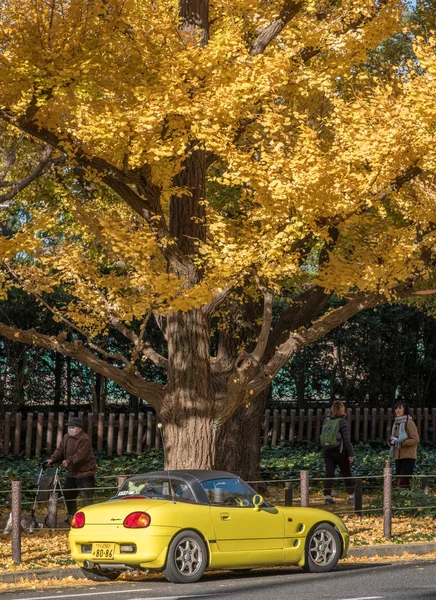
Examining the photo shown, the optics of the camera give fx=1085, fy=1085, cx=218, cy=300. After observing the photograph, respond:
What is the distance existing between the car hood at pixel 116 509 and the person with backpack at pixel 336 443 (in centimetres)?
696

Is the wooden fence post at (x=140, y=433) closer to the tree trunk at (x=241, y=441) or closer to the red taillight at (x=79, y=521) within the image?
the tree trunk at (x=241, y=441)

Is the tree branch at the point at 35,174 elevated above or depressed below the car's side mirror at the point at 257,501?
above

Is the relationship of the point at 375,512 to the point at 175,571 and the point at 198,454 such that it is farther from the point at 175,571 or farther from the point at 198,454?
the point at 175,571

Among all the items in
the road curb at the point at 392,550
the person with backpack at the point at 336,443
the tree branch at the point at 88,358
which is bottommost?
the road curb at the point at 392,550

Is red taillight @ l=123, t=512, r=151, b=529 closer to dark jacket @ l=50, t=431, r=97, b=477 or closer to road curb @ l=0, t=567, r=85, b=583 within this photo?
road curb @ l=0, t=567, r=85, b=583

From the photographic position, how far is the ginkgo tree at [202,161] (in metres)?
13.0

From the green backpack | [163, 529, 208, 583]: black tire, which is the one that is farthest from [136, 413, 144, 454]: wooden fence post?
[163, 529, 208, 583]: black tire

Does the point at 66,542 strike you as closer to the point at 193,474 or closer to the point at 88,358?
the point at 88,358

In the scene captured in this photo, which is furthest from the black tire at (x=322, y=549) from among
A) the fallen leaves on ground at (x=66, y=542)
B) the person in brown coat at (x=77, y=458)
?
the person in brown coat at (x=77, y=458)

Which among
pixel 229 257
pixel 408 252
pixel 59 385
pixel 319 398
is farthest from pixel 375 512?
pixel 319 398

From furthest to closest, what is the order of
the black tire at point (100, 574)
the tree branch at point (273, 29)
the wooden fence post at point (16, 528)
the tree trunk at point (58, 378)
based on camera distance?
the tree trunk at point (58, 378)
the tree branch at point (273, 29)
the wooden fence post at point (16, 528)
the black tire at point (100, 574)

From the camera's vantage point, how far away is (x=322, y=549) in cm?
1207

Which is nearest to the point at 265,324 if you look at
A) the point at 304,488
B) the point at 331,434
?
the point at 304,488

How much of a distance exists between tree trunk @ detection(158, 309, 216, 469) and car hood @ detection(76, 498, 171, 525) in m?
3.44
